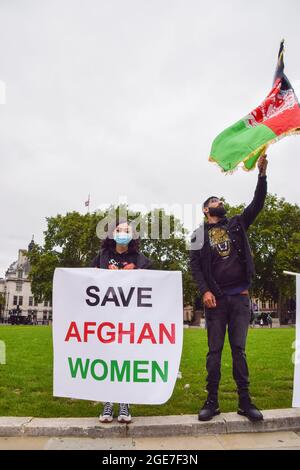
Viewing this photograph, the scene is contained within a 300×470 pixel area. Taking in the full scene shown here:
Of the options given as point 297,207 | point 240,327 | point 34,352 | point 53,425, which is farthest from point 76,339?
point 297,207

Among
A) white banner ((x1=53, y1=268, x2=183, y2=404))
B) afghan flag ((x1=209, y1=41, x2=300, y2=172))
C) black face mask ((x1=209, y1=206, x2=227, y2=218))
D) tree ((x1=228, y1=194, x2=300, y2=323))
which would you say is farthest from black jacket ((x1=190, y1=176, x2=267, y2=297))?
tree ((x1=228, y1=194, x2=300, y2=323))

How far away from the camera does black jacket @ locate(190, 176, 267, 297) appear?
4625 millimetres

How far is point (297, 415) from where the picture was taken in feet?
14.4

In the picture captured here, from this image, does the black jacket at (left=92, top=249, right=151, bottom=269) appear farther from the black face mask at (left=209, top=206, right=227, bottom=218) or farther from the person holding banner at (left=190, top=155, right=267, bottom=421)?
the black face mask at (left=209, top=206, right=227, bottom=218)

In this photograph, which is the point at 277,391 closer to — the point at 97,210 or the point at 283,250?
the point at 283,250

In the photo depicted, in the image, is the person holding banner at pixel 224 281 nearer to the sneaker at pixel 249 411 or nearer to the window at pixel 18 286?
the sneaker at pixel 249 411

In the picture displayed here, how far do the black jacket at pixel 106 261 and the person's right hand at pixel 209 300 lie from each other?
31.8 inches

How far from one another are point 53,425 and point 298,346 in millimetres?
2601

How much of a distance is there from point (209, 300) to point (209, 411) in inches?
43.5

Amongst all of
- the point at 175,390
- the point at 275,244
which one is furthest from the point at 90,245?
the point at 175,390

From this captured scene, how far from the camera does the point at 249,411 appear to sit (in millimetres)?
4273

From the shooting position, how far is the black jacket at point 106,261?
494 cm

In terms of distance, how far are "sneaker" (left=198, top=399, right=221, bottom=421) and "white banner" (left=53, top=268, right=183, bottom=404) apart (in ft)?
1.28
